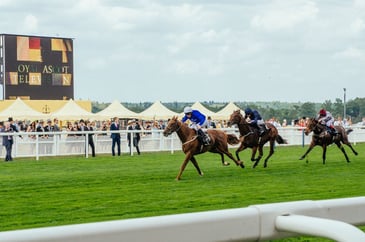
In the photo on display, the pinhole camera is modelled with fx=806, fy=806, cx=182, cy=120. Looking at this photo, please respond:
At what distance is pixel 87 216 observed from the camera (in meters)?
10.6

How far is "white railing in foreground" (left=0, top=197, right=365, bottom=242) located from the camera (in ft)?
8.13

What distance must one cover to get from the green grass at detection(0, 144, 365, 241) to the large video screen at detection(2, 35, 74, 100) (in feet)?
98.9

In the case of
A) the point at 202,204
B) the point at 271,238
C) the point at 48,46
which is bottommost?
the point at 202,204

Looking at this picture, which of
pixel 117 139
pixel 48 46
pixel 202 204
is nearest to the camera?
pixel 202 204

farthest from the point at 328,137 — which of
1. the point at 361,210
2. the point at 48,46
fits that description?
the point at 48,46

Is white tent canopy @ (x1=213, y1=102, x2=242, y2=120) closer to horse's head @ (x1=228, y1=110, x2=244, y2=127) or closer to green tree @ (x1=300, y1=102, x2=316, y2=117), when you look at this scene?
green tree @ (x1=300, y1=102, x2=316, y2=117)

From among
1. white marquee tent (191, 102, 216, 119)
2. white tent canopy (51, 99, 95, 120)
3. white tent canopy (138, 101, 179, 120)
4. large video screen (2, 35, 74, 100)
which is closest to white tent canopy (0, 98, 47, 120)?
white tent canopy (51, 99, 95, 120)

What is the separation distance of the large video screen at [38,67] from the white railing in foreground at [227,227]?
2023 inches

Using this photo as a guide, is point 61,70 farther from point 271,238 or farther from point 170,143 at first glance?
point 271,238

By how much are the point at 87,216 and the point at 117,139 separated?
17.5 metres

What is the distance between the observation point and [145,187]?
15.4 metres

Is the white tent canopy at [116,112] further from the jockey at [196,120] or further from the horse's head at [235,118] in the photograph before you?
the jockey at [196,120]

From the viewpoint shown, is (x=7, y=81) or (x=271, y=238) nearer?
(x=271, y=238)

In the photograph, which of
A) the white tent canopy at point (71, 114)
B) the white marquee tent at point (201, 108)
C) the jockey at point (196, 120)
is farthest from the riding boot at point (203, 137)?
the white marquee tent at point (201, 108)
